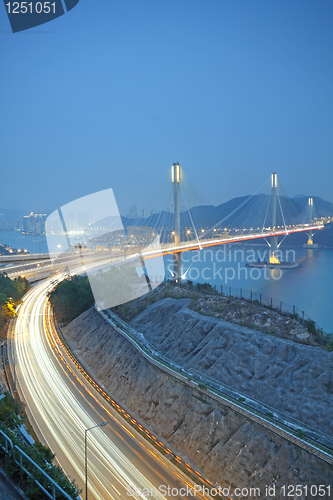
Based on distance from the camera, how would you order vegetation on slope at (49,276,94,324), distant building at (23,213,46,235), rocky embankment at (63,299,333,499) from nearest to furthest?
rocky embankment at (63,299,333,499) < vegetation on slope at (49,276,94,324) < distant building at (23,213,46,235)

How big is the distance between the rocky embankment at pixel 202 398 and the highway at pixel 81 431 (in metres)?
0.48

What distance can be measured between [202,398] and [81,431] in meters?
2.22

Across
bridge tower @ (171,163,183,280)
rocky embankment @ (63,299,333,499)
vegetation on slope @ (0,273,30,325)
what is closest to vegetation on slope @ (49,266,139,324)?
vegetation on slope @ (0,273,30,325)

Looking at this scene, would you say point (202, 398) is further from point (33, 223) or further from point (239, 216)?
point (33, 223)

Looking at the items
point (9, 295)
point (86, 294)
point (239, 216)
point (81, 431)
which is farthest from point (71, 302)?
point (239, 216)

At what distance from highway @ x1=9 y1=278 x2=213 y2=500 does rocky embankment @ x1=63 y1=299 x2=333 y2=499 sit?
19.0 inches

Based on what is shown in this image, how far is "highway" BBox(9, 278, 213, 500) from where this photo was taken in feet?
15.5

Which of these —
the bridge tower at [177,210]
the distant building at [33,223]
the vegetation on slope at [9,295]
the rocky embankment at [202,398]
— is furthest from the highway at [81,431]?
the distant building at [33,223]

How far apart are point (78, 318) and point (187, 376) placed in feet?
21.3

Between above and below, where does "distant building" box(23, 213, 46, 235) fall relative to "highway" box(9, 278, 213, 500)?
above

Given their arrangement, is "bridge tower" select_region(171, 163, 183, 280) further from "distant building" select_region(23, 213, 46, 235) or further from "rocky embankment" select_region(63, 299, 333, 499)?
"distant building" select_region(23, 213, 46, 235)

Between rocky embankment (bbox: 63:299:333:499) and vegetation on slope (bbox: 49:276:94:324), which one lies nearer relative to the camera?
rocky embankment (bbox: 63:299:333:499)

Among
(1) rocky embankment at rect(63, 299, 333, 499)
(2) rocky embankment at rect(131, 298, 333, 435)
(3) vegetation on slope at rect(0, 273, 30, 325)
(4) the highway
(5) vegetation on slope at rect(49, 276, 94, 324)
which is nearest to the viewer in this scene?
(1) rocky embankment at rect(63, 299, 333, 499)

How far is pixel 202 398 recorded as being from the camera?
5797 millimetres
